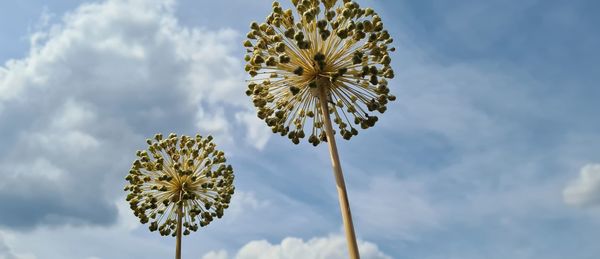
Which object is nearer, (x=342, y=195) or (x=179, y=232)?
(x=342, y=195)

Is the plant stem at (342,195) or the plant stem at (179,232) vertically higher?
the plant stem at (179,232)

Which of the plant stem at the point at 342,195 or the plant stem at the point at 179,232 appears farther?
the plant stem at the point at 179,232

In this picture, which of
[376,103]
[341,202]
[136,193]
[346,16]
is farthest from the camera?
[136,193]

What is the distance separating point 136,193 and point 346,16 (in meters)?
9.32

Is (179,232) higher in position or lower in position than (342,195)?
higher

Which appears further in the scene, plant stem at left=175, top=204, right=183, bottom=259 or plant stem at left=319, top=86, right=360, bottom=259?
plant stem at left=175, top=204, right=183, bottom=259

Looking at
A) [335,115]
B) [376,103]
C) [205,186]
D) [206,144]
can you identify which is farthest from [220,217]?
[376,103]

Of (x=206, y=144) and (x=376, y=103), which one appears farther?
(x=206, y=144)

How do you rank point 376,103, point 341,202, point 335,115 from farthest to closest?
point 335,115, point 376,103, point 341,202

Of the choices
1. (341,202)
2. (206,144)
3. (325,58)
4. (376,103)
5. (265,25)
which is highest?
(206,144)

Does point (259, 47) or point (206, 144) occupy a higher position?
point (206, 144)

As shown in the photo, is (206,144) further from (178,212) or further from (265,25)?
(265,25)

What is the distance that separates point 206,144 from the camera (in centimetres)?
1666

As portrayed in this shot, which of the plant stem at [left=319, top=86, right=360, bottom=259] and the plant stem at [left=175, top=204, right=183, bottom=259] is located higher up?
the plant stem at [left=175, top=204, right=183, bottom=259]
